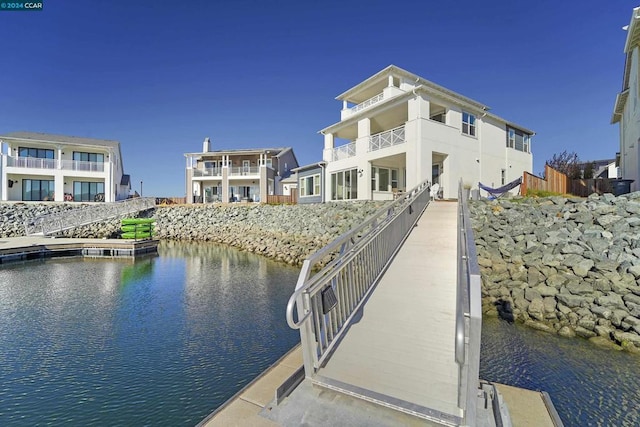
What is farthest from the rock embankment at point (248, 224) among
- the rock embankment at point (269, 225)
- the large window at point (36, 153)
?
the large window at point (36, 153)

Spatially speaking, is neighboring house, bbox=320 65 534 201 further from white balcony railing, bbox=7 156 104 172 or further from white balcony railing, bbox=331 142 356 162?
white balcony railing, bbox=7 156 104 172

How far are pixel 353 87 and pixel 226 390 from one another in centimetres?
2034

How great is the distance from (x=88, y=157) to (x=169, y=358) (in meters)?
33.0

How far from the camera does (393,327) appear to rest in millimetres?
4148

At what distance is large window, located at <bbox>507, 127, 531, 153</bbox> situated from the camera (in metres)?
21.0

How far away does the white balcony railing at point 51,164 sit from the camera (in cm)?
2661

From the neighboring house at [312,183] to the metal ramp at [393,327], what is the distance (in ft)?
55.4

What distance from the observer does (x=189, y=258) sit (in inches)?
664

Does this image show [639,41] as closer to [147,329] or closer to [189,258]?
[147,329]

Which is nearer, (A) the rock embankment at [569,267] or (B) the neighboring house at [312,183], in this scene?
(A) the rock embankment at [569,267]


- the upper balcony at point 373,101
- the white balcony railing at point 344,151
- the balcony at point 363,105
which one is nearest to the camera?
the upper balcony at point 373,101

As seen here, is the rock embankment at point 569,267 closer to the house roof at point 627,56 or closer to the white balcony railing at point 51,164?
the house roof at point 627,56

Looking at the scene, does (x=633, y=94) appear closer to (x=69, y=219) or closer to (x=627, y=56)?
(x=627, y=56)

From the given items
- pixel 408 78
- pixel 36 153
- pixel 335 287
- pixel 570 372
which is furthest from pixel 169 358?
pixel 36 153
